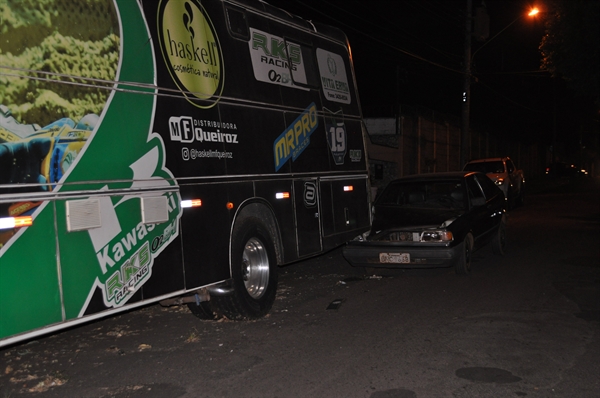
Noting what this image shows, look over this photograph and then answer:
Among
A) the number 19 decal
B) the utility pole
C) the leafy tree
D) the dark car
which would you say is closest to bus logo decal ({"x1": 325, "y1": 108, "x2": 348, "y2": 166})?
the number 19 decal

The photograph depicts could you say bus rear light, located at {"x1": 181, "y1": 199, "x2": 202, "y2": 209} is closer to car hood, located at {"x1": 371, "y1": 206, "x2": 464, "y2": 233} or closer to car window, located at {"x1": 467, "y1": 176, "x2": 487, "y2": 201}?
car hood, located at {"x1": 371, "y1": 206, "x2": 464, "y2": 233}

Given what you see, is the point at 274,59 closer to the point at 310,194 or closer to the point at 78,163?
the point at 310,194

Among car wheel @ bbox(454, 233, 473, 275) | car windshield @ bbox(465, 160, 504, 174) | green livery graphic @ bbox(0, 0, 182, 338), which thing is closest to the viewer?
green livery graphic @ bbox(0, 0, 182, 338)

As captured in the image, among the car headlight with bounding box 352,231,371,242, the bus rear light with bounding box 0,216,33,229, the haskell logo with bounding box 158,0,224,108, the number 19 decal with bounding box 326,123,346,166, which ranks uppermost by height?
the haskell logo with bounding box 158,0,224,108

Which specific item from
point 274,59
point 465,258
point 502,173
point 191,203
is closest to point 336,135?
point 274,59

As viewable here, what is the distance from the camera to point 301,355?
6.05 meters

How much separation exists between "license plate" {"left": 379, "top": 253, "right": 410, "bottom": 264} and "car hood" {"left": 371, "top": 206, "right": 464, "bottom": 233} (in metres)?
0.51

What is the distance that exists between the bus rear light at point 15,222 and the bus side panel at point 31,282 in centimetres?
5

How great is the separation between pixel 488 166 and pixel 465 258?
13095 mm

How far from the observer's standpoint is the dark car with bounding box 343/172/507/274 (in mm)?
9320

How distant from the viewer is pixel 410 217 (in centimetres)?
988

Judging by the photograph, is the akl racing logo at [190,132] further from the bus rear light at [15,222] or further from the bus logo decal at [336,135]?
the bus logo decal at [336,135]

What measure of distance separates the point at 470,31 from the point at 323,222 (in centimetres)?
1853

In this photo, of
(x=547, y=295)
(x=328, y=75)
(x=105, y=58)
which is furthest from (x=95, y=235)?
(x=547, y=295)
